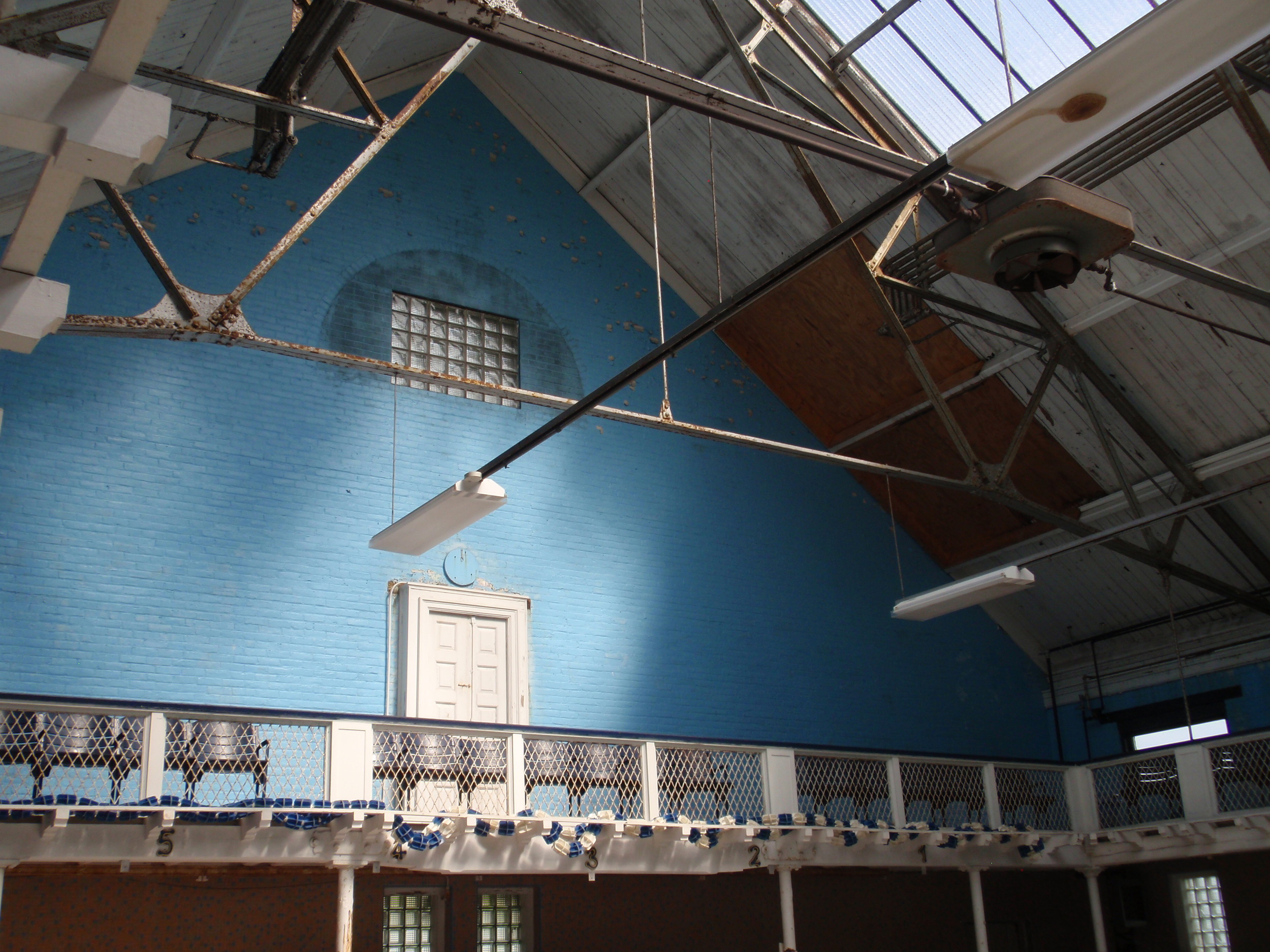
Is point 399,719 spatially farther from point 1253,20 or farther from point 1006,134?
point 1253,20

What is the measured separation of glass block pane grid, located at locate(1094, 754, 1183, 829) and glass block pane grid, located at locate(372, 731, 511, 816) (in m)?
7.45

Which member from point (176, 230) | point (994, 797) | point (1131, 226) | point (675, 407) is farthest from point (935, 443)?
point (1131, 226)

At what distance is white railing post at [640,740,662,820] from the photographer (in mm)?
11070

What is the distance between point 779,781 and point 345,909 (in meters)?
4.43

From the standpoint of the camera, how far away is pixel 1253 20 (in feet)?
14.3

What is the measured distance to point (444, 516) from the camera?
8.98 meters

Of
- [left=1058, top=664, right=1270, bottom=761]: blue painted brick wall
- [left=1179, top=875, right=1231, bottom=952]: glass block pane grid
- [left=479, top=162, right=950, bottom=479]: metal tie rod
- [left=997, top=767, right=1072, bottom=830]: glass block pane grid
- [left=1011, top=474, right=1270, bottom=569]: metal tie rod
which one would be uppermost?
[left=1011, top=474, right=1270, bottom=569]: metal tie rod

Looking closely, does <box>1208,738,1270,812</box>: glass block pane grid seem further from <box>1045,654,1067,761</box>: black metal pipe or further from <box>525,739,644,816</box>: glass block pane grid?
<box>525,739,644,816</box>: glass block pane grid

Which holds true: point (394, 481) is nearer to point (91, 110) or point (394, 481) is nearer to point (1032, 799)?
point (1032, 799)

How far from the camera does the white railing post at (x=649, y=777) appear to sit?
36.3 ft

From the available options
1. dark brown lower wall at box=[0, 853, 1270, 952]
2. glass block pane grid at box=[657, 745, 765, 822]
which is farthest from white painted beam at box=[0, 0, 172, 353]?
glass block pane grid at box=[657, 745, 765, 822]

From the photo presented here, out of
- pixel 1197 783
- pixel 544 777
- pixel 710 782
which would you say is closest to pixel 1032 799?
pixel 1197 783

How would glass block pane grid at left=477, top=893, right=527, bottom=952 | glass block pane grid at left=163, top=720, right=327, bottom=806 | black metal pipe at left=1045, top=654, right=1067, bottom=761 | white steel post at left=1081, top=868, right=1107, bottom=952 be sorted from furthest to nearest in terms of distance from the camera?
1. black metal pipe at left=1045, top=654, right=1067, bottom=761
2. white steel post at left=1081, top=868, right=1107, bottom=952
3. glass block pane grid at left=477, top=893, right=527, bottom=952
4. glass block pane grid at left=163, top=720, right=327, bottom=806

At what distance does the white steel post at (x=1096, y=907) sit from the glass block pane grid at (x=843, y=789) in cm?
265
